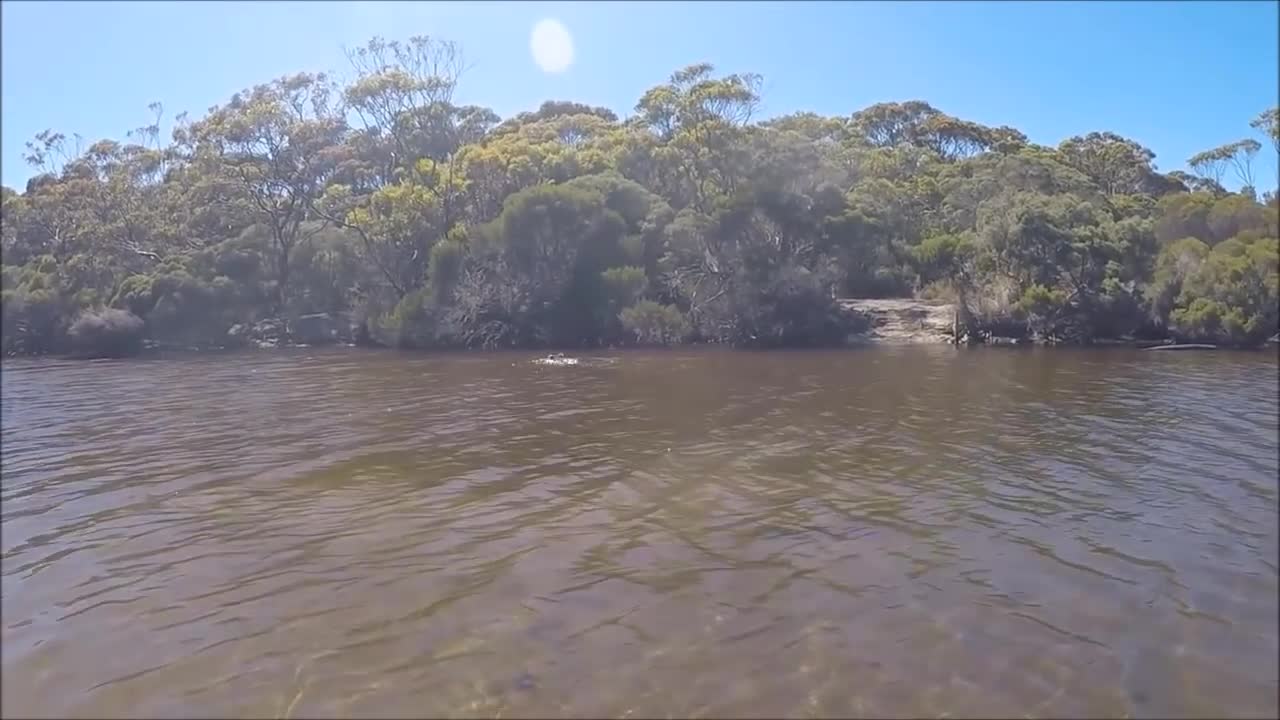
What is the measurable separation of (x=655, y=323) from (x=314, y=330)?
24067 mm

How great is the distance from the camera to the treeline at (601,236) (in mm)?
40906

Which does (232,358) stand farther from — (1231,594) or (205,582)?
(1231,594)

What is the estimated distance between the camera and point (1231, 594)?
811cm

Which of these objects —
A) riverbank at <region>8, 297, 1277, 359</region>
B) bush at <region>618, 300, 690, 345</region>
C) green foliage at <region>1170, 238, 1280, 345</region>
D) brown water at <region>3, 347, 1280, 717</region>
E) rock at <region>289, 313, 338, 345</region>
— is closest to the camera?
brown water at <region>3, 347, 1280, 717</region>

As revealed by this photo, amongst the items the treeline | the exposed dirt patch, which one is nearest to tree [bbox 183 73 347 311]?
the treeline

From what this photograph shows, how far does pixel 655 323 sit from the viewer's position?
4447cm

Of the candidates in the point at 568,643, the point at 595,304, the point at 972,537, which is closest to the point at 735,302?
the point at 595,304

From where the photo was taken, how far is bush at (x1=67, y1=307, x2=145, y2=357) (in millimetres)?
26803

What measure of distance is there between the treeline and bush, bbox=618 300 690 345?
0.11 metres

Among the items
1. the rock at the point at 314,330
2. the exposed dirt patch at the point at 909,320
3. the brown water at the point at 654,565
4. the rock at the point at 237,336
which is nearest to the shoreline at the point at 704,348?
the exposed dirt patch at the point at 909,320

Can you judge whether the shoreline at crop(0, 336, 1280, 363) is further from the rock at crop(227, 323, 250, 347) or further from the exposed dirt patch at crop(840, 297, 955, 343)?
the rock at crop(227, 323, 250, 347)

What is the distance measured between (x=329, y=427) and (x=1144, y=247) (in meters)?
38.5

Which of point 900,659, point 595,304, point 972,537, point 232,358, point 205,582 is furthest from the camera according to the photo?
point 595,304

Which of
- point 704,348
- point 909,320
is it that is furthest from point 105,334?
point 909,320
